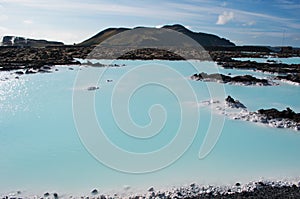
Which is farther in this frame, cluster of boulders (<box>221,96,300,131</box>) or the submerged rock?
the submerged rock

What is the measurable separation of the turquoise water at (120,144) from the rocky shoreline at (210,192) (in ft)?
0.99

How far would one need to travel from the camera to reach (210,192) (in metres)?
6.99

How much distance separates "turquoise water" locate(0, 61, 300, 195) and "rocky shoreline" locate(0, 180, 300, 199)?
30 cm

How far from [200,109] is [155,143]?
499 cm

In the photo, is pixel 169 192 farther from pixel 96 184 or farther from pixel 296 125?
pixel 296 125

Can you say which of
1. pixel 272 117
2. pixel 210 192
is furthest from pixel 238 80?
pixel 210 192

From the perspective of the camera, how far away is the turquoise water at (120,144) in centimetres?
772

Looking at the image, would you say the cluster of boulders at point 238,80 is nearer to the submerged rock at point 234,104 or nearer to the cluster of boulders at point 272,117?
the submerged rock at point 234,104

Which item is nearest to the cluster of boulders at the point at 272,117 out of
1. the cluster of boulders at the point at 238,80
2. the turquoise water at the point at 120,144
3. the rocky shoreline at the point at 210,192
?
the turquoise water at the point at 120,144

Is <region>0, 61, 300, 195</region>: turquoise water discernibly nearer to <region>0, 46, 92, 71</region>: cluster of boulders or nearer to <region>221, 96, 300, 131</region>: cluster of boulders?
<region>221, 96, 300, 131</region>: cluster of boulders

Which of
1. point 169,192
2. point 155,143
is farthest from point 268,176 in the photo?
point 155,143

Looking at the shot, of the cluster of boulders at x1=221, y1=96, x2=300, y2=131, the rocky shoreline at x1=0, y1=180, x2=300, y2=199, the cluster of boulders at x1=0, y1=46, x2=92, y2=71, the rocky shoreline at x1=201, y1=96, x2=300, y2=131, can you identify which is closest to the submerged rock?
the rocky shoreline at x1=201, y1=96, x2=300, y2=131

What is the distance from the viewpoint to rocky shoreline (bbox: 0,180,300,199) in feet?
22.1

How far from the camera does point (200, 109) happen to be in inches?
579
